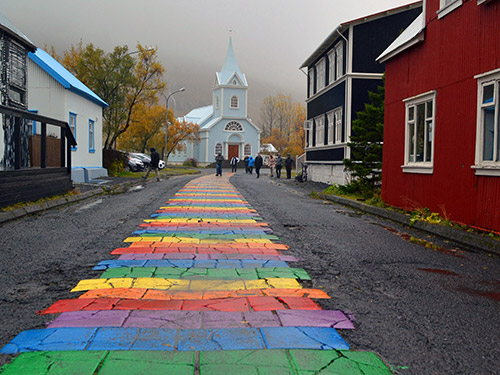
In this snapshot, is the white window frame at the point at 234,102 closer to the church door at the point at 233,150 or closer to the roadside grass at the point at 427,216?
the church door at the point at 233,150

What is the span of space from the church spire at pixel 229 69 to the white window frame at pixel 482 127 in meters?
63.4

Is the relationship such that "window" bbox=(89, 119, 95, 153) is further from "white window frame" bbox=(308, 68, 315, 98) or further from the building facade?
"white window frame" bbox=(308, 68, 315, 98)

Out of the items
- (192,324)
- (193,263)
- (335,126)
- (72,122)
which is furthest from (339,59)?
(192,324)

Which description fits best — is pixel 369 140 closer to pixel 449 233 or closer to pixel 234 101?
pixel 449 233

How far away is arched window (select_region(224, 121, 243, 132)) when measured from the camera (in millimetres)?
70562

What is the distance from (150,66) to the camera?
3516 cm

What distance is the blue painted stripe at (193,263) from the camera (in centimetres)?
597

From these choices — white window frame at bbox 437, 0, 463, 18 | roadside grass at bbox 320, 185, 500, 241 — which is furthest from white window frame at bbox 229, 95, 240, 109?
white window frame at bbox 437, 0, 463, 18

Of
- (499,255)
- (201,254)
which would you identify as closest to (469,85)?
(499,255)

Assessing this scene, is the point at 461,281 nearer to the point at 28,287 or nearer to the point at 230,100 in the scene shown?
the point at 28,287

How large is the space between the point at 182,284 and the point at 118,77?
30060 mm

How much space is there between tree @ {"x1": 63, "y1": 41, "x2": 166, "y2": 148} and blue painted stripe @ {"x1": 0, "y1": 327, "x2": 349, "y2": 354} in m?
31.1

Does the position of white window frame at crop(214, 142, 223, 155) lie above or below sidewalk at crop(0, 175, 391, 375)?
above

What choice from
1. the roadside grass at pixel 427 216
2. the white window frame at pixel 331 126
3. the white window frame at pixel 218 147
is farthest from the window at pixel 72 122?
the white window frame at pixel 218 147
